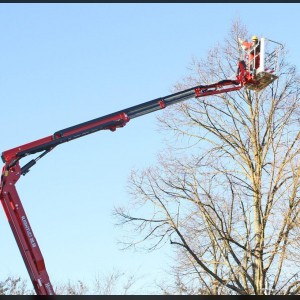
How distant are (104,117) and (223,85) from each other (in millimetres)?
3061

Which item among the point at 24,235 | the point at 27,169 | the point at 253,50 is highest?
the point at 253,50

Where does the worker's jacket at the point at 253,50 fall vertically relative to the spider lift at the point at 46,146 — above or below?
above

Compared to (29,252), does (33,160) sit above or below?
above

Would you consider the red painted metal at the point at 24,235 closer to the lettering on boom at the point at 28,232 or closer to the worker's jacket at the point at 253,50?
the lettering on boom at the point at 28,232

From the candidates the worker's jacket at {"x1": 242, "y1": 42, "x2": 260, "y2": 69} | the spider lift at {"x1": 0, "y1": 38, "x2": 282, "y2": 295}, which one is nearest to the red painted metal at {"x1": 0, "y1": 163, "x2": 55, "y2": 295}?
the spider lift at {"x1": 0, "y1": 38, "x2": 282, "y2": 295}

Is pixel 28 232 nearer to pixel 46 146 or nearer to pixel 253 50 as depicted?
pixel 46 146

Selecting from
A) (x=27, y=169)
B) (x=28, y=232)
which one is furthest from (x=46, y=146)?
(x=28, y=232)

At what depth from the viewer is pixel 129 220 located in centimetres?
1694

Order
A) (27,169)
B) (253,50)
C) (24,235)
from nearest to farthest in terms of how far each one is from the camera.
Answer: (24,235)
(27,169)
(253,50)

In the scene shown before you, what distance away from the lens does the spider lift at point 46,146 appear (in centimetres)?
953

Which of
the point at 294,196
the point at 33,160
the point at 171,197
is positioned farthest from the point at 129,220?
the point at 33,160

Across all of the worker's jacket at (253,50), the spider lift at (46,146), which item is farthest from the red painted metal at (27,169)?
the worker's jacket at (253,50)

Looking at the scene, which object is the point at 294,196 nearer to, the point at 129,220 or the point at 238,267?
the point at 238,267

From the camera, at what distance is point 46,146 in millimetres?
10453
